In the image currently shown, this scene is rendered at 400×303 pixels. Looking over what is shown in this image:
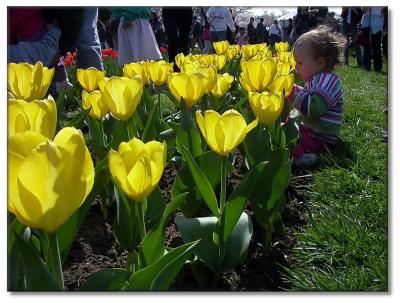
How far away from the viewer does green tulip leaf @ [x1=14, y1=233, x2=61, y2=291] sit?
0.76m

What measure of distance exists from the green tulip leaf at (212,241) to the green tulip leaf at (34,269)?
1.75 ft

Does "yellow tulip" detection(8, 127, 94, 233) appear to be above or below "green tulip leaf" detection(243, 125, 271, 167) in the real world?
above

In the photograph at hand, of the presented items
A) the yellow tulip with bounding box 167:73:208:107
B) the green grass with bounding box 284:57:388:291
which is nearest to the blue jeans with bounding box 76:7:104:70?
the yellow tulip with bounding box 167:73:208:107

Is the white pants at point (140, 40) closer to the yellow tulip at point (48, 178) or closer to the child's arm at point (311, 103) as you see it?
the child's arm at point (311, 103)

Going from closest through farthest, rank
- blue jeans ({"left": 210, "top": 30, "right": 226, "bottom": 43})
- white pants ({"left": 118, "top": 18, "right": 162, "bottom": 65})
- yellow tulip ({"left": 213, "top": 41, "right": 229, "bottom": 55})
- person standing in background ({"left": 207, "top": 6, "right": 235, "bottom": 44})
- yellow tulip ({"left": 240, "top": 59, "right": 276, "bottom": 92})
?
yellow tulip ({"left": 240, "top": 59, "right": 276, "bottom": 92}), white pants ({"left": 118, "top": 18, "right": 162, "bottom": 65}), yellow tulip ({"left": 213, "top": 41, "right": 229, "bottom": 55}), person standing in background ({"left": 207, "top": 6, "right": 235, "bottom": 44}), blue jeans ({"left": 210, "top": 30, "right": 226, "bottom": 43})

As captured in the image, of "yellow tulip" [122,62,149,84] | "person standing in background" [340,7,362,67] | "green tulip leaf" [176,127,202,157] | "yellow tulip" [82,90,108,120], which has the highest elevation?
"person standing in background" [340,7,362,67]

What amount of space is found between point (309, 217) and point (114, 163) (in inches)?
39.2

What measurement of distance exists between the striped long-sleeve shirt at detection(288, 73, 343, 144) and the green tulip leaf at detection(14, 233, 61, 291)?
6.29 ft

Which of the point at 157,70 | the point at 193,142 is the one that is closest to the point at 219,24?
the point at 157,70

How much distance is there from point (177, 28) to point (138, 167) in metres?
4.25

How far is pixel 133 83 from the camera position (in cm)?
154

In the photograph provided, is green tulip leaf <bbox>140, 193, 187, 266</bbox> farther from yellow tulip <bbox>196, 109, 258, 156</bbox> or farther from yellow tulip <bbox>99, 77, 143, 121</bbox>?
yellow tulip <bbox>99, 77, 143, 121</bbox>

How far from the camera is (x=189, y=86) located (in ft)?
5.90

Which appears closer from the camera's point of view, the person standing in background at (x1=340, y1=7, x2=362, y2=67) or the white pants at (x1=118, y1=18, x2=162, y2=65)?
the person standing in background at (x1=340, y1=7, x2=362, y2=67)
